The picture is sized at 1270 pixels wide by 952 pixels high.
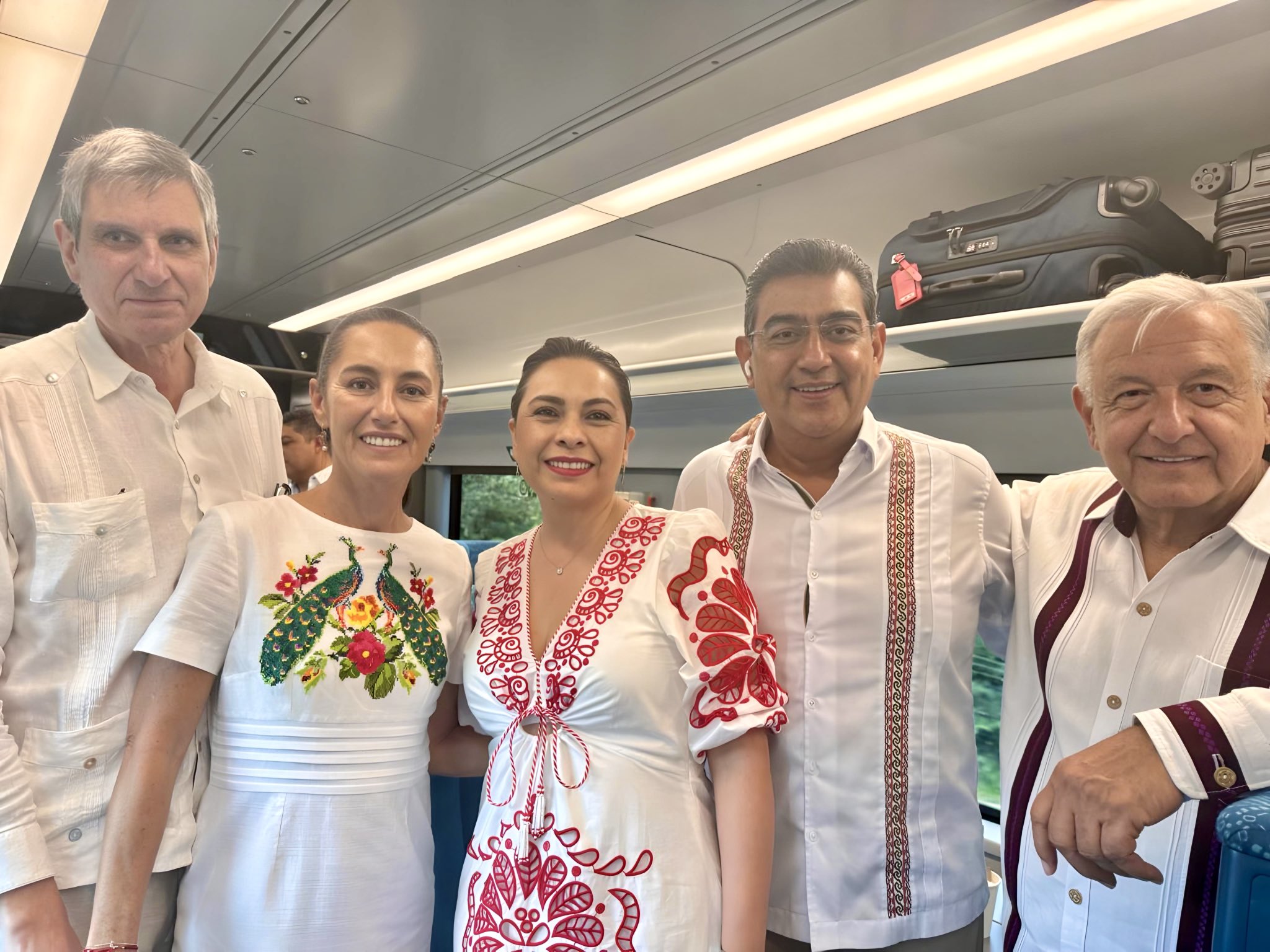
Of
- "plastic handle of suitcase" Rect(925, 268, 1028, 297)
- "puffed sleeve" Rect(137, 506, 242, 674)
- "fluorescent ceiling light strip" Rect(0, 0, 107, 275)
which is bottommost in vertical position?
"puffed sleeve" Rect(137, 506, 242, 674)

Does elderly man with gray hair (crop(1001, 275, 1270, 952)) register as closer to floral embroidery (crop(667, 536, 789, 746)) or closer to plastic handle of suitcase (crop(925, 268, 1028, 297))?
floral embroidery (crop(667, 536, 789, 746))

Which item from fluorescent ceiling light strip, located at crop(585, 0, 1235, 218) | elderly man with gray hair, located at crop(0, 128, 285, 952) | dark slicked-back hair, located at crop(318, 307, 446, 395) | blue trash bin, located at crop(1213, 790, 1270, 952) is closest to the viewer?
blue trash bin, located at crop(1213, 790, 1270, 952)

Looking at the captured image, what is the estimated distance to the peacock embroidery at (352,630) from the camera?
1.52m

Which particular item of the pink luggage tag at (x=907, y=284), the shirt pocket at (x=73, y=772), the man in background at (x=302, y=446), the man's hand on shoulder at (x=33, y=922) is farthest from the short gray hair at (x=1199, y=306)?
the man in background at (x=302, y=446)

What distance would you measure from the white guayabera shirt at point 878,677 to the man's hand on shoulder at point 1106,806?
0.46 meters

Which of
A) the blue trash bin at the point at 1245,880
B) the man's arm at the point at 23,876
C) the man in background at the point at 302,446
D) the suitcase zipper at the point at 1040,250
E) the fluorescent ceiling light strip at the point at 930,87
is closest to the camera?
the blue trash bin at the point at 1245,880

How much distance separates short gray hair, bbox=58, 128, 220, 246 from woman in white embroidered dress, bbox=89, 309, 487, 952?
15.4 inches

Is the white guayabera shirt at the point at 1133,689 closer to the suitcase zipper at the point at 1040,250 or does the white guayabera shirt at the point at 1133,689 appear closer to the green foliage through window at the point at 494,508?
the suitcase zipper at the point at 1040,250

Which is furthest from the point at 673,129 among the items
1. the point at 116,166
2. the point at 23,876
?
the point at 23,876

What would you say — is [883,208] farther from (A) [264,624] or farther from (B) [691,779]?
(A) [264,624]

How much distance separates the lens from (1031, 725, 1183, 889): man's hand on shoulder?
1119 millimetres

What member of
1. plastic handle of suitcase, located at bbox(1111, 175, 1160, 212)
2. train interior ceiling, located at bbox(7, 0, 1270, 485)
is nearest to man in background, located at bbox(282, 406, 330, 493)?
train interior ceiling, located at bbox(7, 0, 1270, 485)

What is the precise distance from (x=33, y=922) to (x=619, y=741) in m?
0.93

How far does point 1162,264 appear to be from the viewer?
2246 mm
